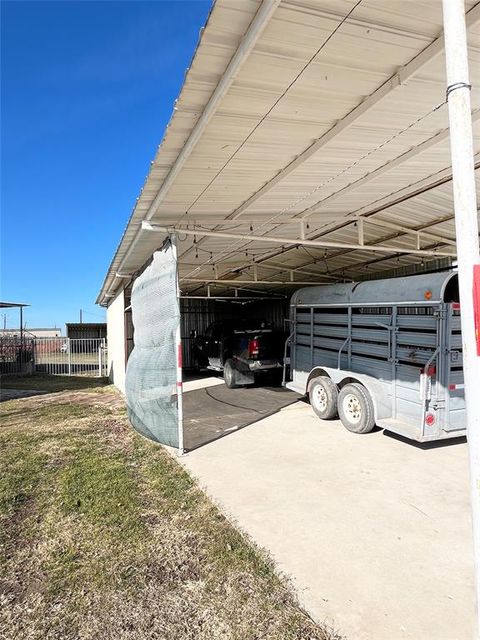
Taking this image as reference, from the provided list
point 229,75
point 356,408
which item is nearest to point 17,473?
point 356,408

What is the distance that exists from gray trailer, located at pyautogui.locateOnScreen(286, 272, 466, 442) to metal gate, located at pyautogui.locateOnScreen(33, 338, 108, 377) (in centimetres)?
1267

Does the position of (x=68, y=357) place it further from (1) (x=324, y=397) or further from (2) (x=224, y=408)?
(1) (x=324, y=397)

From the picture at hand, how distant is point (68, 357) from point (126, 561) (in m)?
16.9

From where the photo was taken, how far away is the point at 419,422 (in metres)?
5.47

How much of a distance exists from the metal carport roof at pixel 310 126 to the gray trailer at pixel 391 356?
52.4 inches

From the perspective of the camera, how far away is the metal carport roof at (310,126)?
2.38 metres

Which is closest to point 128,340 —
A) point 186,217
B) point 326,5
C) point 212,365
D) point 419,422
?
point 212,365

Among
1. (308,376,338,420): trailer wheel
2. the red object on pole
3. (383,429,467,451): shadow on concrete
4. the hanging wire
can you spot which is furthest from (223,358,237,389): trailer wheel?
the red object on pole

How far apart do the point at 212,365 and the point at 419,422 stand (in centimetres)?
904

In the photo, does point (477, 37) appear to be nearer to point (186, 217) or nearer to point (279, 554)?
point (279, 554)

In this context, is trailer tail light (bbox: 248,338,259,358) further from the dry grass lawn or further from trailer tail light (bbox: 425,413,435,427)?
trailer tail light (bbox: 425,413,435,427)

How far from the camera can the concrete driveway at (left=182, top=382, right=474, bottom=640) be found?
257 centimetres

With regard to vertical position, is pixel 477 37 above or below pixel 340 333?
above

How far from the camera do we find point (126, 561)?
3111mm
